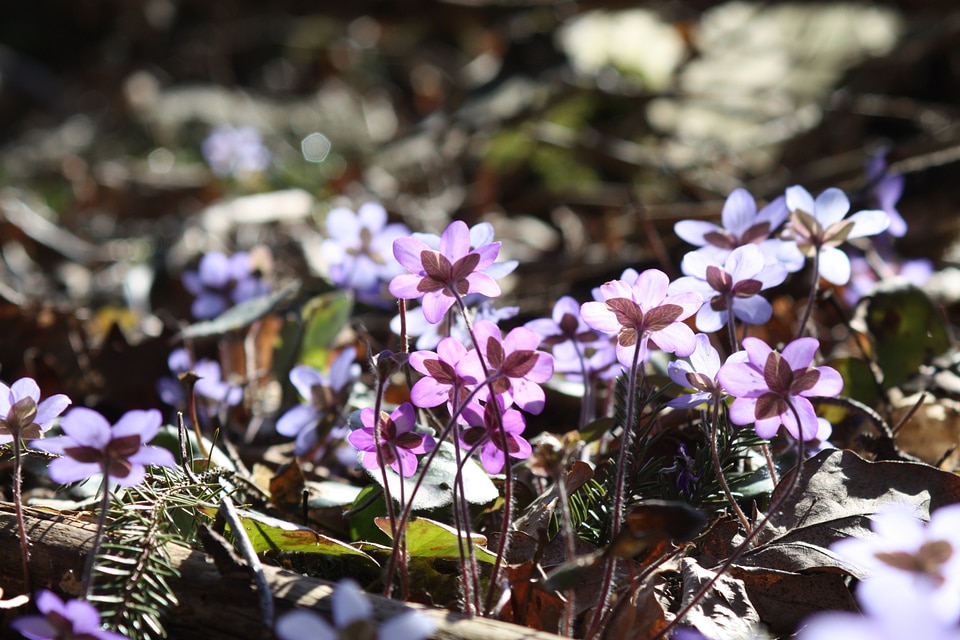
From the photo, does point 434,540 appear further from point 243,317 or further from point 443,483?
point 243,317

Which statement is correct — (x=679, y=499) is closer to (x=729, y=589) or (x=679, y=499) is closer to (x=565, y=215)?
(x=729, y=589)

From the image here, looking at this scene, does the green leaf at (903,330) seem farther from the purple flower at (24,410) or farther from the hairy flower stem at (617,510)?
the purple flower at (24,410)

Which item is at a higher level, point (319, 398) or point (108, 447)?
point (108, 447)

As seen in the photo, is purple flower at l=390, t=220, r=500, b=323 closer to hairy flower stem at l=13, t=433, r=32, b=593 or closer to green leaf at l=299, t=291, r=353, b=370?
hairy flower stem at l=13, t=433, r=32, b=593

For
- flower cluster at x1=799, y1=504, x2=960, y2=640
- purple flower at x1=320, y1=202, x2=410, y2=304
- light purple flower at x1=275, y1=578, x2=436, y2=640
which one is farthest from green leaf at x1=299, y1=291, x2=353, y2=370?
flower cluster at x1=799, y1=504, x2=960, y2=640

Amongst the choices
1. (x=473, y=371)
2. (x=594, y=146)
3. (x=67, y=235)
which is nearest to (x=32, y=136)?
(x=67, y=235)

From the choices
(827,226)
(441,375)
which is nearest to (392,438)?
(441,375)

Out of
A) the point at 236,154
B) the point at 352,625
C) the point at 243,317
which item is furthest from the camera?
the point at 236,154
